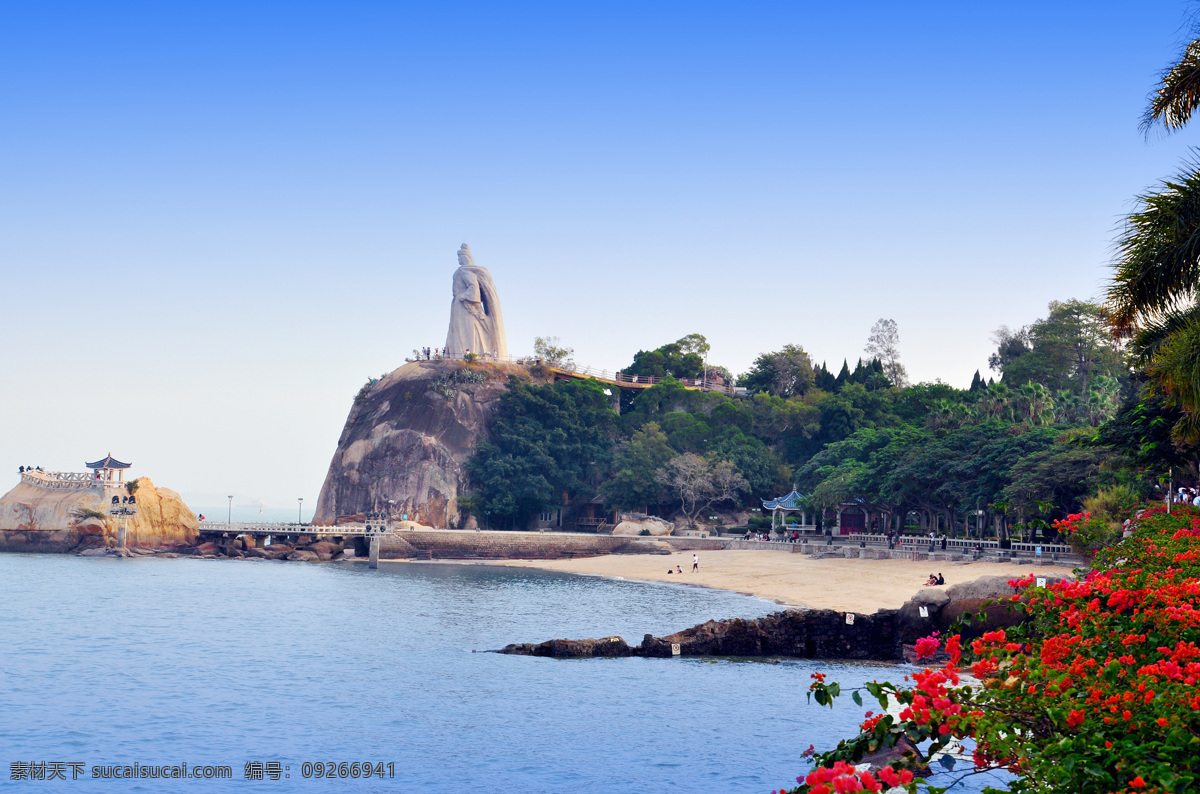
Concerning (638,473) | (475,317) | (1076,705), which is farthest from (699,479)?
(1076,705)

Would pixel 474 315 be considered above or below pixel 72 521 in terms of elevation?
above

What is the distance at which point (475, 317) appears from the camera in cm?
9306

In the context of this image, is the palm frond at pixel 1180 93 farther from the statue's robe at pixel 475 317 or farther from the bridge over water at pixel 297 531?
the statue's robe at pixel 475 317

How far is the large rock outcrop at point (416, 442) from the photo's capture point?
259 ft

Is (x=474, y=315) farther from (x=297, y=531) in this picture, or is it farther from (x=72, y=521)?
(x=72, y=521)

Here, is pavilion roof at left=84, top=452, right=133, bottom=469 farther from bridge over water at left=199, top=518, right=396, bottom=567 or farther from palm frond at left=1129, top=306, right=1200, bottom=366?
palm frond at left=1129, top=306, right=1200, bottom=366

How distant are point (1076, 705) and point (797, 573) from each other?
1631 inches

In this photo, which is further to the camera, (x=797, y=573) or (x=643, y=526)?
(x=643, y=526)

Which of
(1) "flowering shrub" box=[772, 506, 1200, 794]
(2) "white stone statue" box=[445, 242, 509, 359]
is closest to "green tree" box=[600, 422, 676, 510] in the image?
(2) "white stone statue" box=[445, 242, 509, 359]

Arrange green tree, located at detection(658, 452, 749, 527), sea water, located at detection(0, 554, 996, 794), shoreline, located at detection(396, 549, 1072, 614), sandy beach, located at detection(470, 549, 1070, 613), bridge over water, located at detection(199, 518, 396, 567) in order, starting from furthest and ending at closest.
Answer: green tree, located at detection(658, 452, 749, 527)
bridge over water, located at detection(199, 518, 396, 567)
sandy beach, located at detection(470, 549, 1070, 613)
shoreline, located at detection(396, 549, 1072, 614)
sea water, located at detection(0, 554, 996, 794)

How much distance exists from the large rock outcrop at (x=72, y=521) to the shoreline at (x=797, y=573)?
21.2 metres

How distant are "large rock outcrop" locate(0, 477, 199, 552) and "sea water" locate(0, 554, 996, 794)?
29.9m

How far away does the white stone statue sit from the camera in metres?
92.3

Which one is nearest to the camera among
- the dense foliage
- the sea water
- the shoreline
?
the sea water
